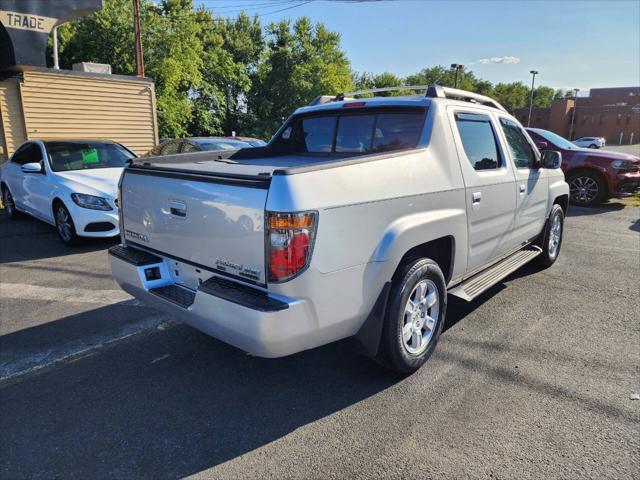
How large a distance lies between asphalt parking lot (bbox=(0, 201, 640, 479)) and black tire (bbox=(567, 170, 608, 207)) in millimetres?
6722

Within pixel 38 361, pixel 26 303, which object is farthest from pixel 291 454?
pixel 26 303

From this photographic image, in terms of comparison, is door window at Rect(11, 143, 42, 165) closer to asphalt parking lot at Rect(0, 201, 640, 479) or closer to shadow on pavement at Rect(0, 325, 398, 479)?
asphalt parking lot at Rect(0, 201, 640, 479)

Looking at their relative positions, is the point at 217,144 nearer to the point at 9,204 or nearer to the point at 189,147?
the point at 189,147

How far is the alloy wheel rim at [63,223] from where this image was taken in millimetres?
6980

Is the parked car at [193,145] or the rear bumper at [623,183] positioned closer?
the rear bumper at [623,183]

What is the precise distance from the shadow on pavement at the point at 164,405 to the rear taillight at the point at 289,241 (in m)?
1.02

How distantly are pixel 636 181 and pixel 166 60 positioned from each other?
2353cm

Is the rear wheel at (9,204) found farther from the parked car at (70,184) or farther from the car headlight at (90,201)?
→ the car headlight at (90,201)

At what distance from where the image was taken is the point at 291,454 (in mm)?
2580

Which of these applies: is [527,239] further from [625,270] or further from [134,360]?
[134,360]

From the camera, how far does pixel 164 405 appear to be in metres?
3.03

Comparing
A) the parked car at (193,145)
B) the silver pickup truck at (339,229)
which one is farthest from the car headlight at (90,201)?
the parked car at (193,145)

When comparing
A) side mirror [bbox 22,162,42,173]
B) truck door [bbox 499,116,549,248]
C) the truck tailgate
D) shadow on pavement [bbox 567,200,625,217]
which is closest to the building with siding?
side mirror [bbox 22,162,42,173]

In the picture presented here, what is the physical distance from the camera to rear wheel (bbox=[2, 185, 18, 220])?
9414 mm
